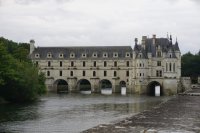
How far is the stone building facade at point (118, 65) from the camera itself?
9107 centimetres

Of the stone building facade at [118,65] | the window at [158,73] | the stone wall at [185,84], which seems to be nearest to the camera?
the stone building facade at [118,65]

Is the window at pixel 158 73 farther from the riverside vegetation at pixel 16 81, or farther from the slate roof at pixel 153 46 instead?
the riverside vegetation at pixel 16 81

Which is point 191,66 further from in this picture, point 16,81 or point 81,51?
point 16,81

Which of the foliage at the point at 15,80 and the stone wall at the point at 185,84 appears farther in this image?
the stone wall at the point at 185,84

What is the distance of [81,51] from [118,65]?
9.02 m

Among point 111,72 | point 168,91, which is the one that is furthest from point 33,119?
point 111,72

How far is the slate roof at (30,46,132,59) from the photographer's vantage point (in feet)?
326

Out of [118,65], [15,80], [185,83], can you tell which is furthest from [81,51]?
[15,80]

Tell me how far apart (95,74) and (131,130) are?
7561 centimetres

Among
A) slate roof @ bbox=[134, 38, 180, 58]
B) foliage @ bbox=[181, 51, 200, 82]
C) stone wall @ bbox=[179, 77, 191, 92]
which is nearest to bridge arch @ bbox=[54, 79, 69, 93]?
slate roof @ bbox=[134, 38, 180, 58]

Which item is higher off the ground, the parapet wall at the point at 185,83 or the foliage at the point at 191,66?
the foliage at the point at 191,66

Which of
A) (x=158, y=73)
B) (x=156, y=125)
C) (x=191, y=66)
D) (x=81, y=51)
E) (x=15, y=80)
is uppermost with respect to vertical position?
(x=81, y=51)

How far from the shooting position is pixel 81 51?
102000mm

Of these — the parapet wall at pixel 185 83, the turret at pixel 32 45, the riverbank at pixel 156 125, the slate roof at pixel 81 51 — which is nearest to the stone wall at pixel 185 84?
the parapet wall at pixel 185 83
